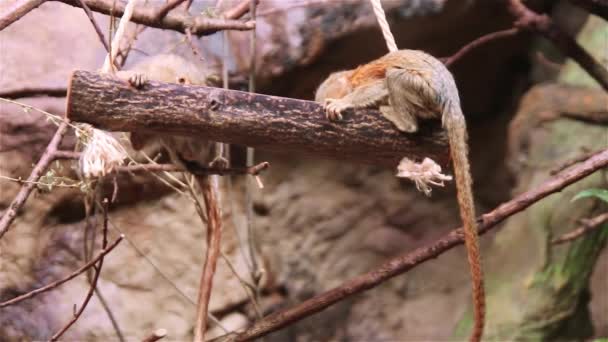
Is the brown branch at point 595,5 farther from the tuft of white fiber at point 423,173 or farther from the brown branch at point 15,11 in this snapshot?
the brown branch at point 15,11

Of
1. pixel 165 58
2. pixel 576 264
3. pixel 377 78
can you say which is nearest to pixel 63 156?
pixel 165 58

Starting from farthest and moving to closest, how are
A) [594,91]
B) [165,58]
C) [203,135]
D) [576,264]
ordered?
1. [594,91]
2. [576,264]
3. [165,58]
4. [203,135]

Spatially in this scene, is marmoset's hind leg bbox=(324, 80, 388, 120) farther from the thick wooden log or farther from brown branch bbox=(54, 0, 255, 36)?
brown branch bbox=(54, 0, 255, 36)

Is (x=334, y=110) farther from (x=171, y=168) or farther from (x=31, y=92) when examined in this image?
(x=31, y=92)

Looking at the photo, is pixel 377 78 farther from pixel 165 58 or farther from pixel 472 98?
pixel 472 98

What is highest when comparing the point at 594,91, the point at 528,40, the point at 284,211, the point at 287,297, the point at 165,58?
the point at 528,40

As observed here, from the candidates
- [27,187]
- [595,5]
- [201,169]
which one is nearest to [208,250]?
[201,169]

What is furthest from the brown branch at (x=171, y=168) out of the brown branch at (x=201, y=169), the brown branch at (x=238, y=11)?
the brown branch at (x=238, y=11)
